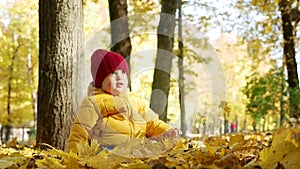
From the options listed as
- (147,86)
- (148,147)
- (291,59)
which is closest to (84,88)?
(148,147)

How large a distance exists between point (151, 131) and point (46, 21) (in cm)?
158

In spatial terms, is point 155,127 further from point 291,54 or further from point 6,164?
point 291,54

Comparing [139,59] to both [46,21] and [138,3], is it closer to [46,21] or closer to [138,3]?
[46,21]

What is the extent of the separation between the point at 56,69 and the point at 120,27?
3.92 metres

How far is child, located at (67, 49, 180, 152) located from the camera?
282 centimetres

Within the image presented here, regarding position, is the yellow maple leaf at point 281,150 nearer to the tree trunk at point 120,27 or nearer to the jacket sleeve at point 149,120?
the jacket sleeve at point 149,120

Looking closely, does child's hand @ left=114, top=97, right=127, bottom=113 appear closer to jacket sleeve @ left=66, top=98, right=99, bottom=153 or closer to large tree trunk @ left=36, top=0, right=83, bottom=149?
jacket sleeve @ left=66, top=98, right=99, bottom=153

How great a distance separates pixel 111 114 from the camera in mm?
3031

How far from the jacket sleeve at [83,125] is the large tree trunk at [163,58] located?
4.96m

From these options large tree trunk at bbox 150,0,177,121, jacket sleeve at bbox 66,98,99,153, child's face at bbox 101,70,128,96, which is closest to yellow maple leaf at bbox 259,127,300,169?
jacket sleeve at bbox 66,98,99,153

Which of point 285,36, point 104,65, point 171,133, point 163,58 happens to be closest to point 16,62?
point 285,36

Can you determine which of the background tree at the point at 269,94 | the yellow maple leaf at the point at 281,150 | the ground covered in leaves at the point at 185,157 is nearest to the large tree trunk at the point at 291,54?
the background tree at the point at 269,94

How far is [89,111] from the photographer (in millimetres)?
2885

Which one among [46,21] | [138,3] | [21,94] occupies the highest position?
[138,3]
